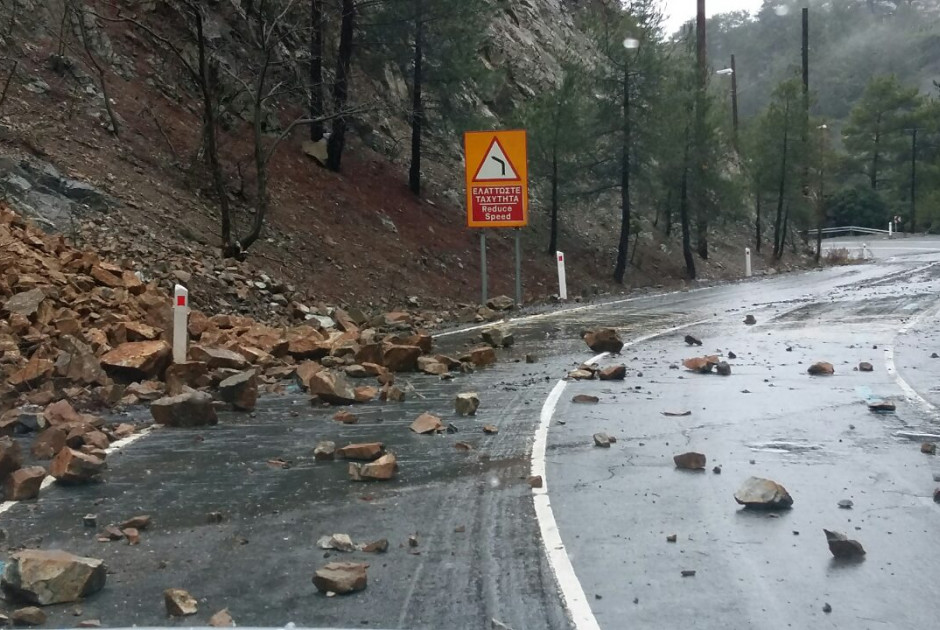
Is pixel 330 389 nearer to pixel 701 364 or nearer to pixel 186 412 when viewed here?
pixel 186 412

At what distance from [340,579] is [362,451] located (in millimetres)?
2967

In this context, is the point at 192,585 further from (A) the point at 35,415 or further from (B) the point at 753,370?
(B) the point at 753,370

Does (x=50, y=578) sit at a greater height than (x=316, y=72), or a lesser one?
lesser

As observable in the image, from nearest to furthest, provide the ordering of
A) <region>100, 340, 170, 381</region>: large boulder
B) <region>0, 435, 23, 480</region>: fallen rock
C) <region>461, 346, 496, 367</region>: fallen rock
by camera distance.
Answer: <region>0, 435, 23, 480</region>: fallen rock → <region>100, 340, 170, 381</region>: large boulder → <region>461, 346, 496, 367</region>: fallen rock

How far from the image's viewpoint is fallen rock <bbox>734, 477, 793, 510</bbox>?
6.88 metres

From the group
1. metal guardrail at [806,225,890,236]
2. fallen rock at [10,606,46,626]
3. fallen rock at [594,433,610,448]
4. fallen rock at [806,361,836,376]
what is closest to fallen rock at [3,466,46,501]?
fallen rock at [10,606,46,626]

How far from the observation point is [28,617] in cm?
495

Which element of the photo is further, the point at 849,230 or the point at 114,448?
the point at 849,230

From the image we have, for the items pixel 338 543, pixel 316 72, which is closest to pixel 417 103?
pixel 316 72

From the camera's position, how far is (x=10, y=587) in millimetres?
5230

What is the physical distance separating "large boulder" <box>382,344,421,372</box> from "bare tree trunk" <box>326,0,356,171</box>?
12.8 meters

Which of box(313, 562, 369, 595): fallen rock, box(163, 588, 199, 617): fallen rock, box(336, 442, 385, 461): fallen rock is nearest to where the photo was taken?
box(163, 588, 199, 617): fallen rock

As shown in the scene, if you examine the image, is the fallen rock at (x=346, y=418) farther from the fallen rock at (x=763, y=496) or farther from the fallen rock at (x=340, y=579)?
the fallen rock at (x=340, y=579)

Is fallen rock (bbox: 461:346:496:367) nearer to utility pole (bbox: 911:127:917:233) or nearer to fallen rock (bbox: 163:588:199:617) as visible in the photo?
fallen rock (bbox: 163:588:199:617)
